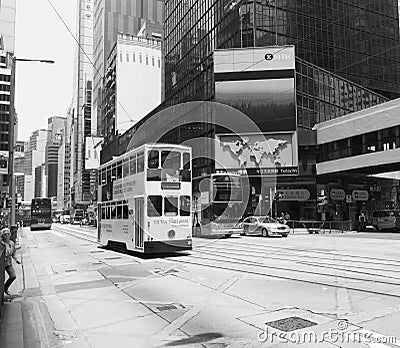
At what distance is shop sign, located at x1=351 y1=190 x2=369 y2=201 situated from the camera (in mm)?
44178

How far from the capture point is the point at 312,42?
55.2 metres

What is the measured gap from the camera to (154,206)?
1614 centimetres

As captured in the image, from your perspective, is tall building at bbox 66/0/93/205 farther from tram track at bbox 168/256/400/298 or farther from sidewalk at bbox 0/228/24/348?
sidewalk at bbox 0/228/24/348

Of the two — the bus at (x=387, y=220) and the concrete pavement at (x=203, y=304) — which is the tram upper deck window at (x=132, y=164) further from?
the bus at (x=387, y=220)

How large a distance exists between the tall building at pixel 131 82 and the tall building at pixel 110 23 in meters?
12.3

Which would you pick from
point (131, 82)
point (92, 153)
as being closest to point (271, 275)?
point (92, 153)

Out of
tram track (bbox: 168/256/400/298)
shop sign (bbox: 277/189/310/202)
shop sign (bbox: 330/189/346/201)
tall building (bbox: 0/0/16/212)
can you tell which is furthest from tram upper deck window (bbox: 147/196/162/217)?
tall building (bbox: 0/0/16/212)

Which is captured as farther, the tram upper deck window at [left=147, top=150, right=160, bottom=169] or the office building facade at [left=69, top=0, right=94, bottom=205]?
the office building facade at [left=69, top=0, right=94, bottom=205]

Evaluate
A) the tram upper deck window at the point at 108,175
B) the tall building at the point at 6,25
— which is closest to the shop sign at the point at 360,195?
the tram upper deck window at the point at 108,175

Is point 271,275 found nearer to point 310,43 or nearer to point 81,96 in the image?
point 310,43

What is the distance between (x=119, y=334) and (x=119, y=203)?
12372 millimetres

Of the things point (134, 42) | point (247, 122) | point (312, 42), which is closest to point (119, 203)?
point (247, 122)

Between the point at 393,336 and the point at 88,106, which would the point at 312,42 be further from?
the point at 88,106
